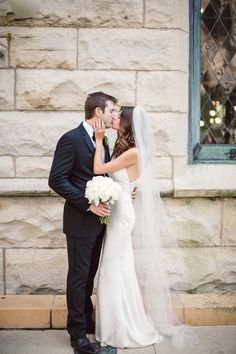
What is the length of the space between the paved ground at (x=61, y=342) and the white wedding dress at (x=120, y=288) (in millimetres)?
133

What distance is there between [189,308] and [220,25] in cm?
298

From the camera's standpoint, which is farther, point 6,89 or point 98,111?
point 6,89

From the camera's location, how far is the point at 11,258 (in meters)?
5.14

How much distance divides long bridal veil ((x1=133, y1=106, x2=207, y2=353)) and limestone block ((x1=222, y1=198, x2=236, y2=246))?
0.95 meters

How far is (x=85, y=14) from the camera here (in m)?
5.04

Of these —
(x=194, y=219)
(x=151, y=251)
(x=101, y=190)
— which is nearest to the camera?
(x=101, y=190)

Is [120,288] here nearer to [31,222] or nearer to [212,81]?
[31,222]

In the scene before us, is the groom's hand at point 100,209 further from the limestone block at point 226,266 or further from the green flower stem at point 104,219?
the limestone block at point 226,266

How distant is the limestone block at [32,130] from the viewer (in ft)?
16.6

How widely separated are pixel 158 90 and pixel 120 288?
2.04 meters

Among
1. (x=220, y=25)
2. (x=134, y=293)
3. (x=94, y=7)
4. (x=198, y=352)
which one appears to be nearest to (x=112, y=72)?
(x=94, y=7)

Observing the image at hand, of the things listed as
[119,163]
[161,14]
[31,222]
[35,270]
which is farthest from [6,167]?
[161,14]

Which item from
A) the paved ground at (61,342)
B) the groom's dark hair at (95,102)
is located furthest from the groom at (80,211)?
the paved ground at (61,342)

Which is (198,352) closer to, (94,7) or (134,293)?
(134,293)
